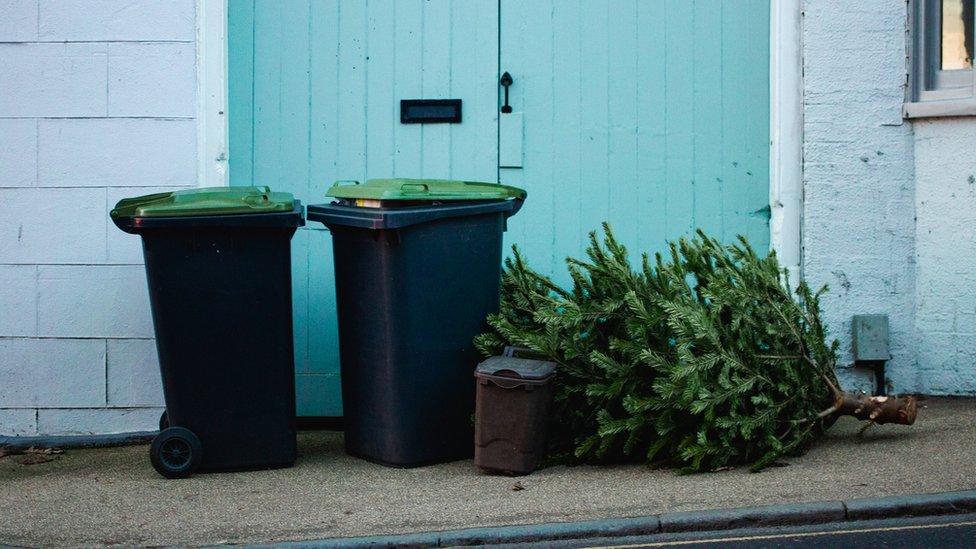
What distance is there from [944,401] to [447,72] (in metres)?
3.38

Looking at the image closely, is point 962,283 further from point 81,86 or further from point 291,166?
point 81,86

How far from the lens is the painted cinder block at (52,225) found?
7.12 m

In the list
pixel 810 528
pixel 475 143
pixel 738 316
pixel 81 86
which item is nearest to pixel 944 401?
pixel 738 316

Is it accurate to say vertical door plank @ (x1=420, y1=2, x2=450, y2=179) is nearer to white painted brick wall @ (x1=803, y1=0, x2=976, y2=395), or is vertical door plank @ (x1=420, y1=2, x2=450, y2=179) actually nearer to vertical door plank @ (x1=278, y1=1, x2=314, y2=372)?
vertical door plank @ (x1=278, y1=1, x2=314, y2=372)

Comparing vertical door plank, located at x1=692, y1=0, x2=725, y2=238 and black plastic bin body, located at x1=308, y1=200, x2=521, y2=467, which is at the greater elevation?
vertical door plank, located at x1=692, y1=0, x2=725, y2=238

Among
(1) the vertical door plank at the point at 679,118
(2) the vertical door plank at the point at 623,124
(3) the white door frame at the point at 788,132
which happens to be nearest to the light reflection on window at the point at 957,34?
(3) the white door frame at the point at 788,132

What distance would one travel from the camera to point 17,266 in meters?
7.12

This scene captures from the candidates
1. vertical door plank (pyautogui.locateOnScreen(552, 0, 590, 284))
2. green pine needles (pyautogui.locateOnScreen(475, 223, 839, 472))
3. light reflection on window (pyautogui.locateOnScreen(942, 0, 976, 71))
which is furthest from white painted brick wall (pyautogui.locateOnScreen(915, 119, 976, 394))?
Result: vertical door plank (pyautogui.locateOnScreen(552, 0, 590, 284))

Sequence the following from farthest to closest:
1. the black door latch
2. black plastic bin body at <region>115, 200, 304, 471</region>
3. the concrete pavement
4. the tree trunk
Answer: the black door latch < the tree trunk < black plastic bin body at <region>115, 200, 304, 471</region> < the concrete pavement

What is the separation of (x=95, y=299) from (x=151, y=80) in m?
1.25

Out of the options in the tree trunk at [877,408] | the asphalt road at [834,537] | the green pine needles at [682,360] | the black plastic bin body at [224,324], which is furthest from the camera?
the tree trunk at [877,408]

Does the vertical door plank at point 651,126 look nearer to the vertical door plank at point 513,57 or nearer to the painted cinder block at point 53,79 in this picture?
the vertical door plank at point 513,57

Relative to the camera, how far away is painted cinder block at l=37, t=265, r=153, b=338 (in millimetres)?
7125

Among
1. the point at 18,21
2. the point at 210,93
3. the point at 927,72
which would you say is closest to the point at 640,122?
the point at 927,72
